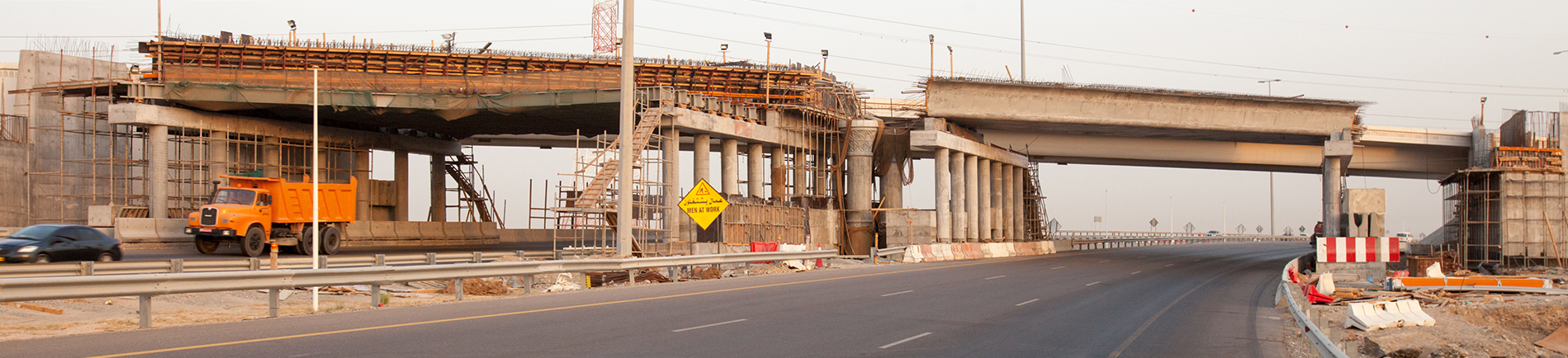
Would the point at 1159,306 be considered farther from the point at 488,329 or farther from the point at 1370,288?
the point at 488,329

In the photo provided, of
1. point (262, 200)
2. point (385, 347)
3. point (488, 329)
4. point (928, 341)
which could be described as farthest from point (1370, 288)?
point (262, 200)

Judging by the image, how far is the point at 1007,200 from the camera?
6450cm

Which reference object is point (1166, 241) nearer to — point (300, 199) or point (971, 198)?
point (971, 198)

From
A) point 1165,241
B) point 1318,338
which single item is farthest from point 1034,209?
point 1318,338

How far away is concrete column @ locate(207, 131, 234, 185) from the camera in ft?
143

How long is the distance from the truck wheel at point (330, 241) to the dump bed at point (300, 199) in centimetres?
43

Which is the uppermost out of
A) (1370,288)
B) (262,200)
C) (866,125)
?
(866,125)

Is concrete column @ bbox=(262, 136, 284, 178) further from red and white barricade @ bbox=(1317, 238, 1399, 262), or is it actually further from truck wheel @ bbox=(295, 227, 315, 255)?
red and white barricade @ bbox=(1317, 238, 1399, 262)

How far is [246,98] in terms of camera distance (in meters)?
40.1

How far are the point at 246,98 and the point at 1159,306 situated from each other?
110 feet

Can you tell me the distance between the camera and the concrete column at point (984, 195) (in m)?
58.0

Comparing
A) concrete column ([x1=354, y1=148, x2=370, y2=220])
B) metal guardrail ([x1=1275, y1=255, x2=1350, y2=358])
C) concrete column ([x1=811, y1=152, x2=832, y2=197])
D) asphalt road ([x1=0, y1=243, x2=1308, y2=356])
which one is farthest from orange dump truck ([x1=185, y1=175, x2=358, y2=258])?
metal guardrail ([x1=1275, y1=255, x2=1350, y2=358])

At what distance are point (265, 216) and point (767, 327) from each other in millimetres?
24798

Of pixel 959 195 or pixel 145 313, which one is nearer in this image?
pixel 145 313
